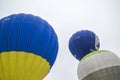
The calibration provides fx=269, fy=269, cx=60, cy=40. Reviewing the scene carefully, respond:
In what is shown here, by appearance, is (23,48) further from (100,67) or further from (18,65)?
(100,67)

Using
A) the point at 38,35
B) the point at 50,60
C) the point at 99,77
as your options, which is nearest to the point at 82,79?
the point at 99,77

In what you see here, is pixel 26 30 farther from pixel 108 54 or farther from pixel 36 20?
pixel 108 54

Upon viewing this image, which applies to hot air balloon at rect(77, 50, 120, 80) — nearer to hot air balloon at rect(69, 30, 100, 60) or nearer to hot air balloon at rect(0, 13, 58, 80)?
hot air balloon at rect(0, 13, 58, 80)

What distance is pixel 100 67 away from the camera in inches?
210

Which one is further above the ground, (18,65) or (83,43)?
(18,65)

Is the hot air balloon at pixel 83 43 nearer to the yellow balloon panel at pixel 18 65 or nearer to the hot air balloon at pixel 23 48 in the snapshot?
the hot air balloon at pixel 23 48

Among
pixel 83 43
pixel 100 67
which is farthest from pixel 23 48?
pixel 83 43

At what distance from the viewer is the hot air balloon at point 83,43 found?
22.6 feet

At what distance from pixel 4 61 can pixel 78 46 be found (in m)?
2.83

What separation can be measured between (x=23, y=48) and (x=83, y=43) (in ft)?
8.68

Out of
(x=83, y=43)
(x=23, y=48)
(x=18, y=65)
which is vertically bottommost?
(x=83, y=43)

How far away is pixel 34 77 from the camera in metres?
4.75

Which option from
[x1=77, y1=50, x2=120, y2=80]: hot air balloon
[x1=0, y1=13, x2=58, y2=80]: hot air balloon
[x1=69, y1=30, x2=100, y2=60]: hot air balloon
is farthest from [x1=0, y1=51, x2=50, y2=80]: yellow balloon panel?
[x1=69, y1=30, x2=100, y2=60]: hot air balloon

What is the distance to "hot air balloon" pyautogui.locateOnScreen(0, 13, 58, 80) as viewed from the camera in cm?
460
